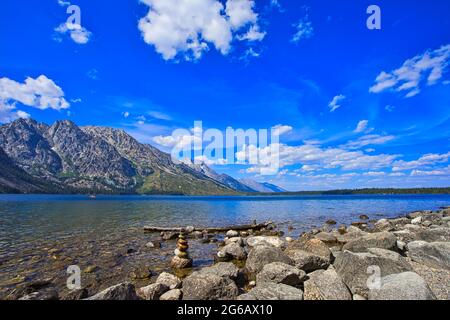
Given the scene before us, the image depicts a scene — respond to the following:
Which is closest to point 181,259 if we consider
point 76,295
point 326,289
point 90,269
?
point 90,269

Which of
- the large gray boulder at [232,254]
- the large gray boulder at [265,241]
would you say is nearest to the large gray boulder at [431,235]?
the large gray boulder at [265,241]

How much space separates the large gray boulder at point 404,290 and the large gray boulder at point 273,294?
2783mm

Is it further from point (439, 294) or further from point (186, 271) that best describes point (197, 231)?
point (439, 294)

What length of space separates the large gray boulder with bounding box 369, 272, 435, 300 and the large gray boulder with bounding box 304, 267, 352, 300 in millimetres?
1102

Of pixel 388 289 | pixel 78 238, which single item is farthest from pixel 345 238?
pixel 78 238

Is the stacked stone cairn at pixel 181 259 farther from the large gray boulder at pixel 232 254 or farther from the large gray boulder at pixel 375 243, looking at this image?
the large gray boulder at pixel 375 243

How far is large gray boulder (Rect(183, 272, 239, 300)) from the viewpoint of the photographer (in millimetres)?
11883

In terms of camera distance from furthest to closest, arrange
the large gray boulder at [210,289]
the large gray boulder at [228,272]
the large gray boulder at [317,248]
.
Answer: the large gray boulder at [317,248]
the large gray boulder at [228,272]
the large gray boulder at [210,289]

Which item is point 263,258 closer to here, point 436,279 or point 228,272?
point 228,272

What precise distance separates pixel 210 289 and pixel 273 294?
301 cm

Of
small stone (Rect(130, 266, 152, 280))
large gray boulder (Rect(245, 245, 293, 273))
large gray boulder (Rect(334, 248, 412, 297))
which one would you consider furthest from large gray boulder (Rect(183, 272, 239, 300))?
large gray boulder (Rect(334, 248, 412, 297))

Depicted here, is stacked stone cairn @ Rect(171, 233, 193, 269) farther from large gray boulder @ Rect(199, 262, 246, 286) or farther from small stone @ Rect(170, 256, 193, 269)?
large gray boulder @ Rect(199, 262, 246, 286)

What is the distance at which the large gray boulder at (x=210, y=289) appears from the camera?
11.9m

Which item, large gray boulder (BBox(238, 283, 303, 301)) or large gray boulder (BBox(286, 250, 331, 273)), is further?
large gray boulder (BBox(286, 250, 331, 273))
